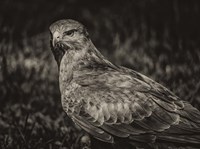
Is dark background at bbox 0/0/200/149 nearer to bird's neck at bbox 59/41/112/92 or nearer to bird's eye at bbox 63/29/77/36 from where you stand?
bird's neck at bbox 59/41/112/92

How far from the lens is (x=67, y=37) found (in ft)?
20.2

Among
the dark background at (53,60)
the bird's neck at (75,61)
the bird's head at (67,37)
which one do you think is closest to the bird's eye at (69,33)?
the bird's head at (67,37)

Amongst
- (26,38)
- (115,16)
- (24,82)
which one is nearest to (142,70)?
(24,82)

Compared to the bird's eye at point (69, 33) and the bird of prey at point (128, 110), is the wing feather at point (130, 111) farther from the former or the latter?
the bird's eye at point (69, 33)

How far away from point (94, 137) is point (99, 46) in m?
4.86

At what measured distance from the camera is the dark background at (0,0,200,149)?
6.57m

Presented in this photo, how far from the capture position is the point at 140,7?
11625mm

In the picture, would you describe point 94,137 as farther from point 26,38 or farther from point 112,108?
point 26,38

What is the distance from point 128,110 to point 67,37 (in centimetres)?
116

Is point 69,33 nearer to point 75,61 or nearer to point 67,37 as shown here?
point 67,37

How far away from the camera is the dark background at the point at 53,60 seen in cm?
657

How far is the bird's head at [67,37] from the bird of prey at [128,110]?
1.59ft

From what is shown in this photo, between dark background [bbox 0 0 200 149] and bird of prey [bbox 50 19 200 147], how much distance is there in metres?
0.64

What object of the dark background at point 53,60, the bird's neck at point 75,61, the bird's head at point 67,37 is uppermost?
the bird's head at point 67,37
